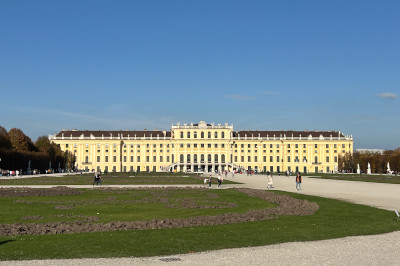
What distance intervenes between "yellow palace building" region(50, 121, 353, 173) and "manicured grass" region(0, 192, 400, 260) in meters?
111

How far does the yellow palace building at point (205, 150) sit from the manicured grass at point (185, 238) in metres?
111

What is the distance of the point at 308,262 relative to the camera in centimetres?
866

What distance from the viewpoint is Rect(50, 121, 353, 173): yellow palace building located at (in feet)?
414

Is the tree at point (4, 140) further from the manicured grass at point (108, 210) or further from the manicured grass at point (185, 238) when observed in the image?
the manicured grass at point (185, 238)

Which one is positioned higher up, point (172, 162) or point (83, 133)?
point (83, 133)

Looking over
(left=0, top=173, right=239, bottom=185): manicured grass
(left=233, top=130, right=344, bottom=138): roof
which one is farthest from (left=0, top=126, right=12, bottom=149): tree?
(left=233, top=130, right=344, bottom=138): roof

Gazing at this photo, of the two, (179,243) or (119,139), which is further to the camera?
(119,139)

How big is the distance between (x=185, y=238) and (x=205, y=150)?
11587 cm

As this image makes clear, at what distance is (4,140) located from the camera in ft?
276

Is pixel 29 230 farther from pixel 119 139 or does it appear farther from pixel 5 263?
pixel 119 139

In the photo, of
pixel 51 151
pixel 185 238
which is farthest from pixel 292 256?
pixel 51 151

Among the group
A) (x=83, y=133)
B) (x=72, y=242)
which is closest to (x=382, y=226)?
(x=72, y=242)

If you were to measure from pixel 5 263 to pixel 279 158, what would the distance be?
122153mm

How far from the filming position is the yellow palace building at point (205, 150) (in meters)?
126
